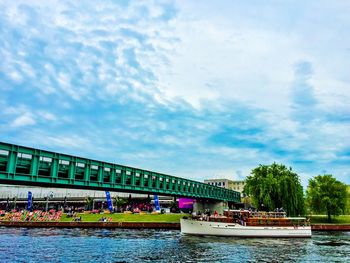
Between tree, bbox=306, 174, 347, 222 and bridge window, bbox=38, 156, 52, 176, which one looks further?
tree, bbox=306, 174, 347, 222

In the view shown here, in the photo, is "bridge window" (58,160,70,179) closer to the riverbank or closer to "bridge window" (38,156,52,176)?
"bridge window" (38,156,52,176)

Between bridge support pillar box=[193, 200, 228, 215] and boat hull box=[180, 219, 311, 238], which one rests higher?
bridge support pillar box=[193, 200, 228, 215]

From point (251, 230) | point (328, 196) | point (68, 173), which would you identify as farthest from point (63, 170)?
point (328, 196)

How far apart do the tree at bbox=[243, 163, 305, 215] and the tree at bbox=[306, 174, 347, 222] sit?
8.26 m

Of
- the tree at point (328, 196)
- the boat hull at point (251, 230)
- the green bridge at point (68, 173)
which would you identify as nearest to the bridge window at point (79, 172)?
the green bridge at point (68, 173)

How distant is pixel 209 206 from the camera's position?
134m

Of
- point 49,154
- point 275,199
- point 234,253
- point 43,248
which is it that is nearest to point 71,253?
point 43,248

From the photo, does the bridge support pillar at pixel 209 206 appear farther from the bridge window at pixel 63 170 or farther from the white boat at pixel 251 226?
the bridge window at pixel 63 170

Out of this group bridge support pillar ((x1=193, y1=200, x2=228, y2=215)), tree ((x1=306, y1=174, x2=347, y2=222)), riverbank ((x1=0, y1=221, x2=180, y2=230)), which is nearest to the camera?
tree ((x1=306, y1=174, x2=347, y2=222))

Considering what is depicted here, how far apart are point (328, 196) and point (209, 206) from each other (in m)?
53.7

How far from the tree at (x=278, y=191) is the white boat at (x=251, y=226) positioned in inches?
382

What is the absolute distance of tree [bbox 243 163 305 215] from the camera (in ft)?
270

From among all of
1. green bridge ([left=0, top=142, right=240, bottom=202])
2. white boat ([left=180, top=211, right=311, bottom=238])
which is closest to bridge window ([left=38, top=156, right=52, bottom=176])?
green bridge ([left=0, top=142, right=240, bottom=202])

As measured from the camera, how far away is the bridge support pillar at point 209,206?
424ft
